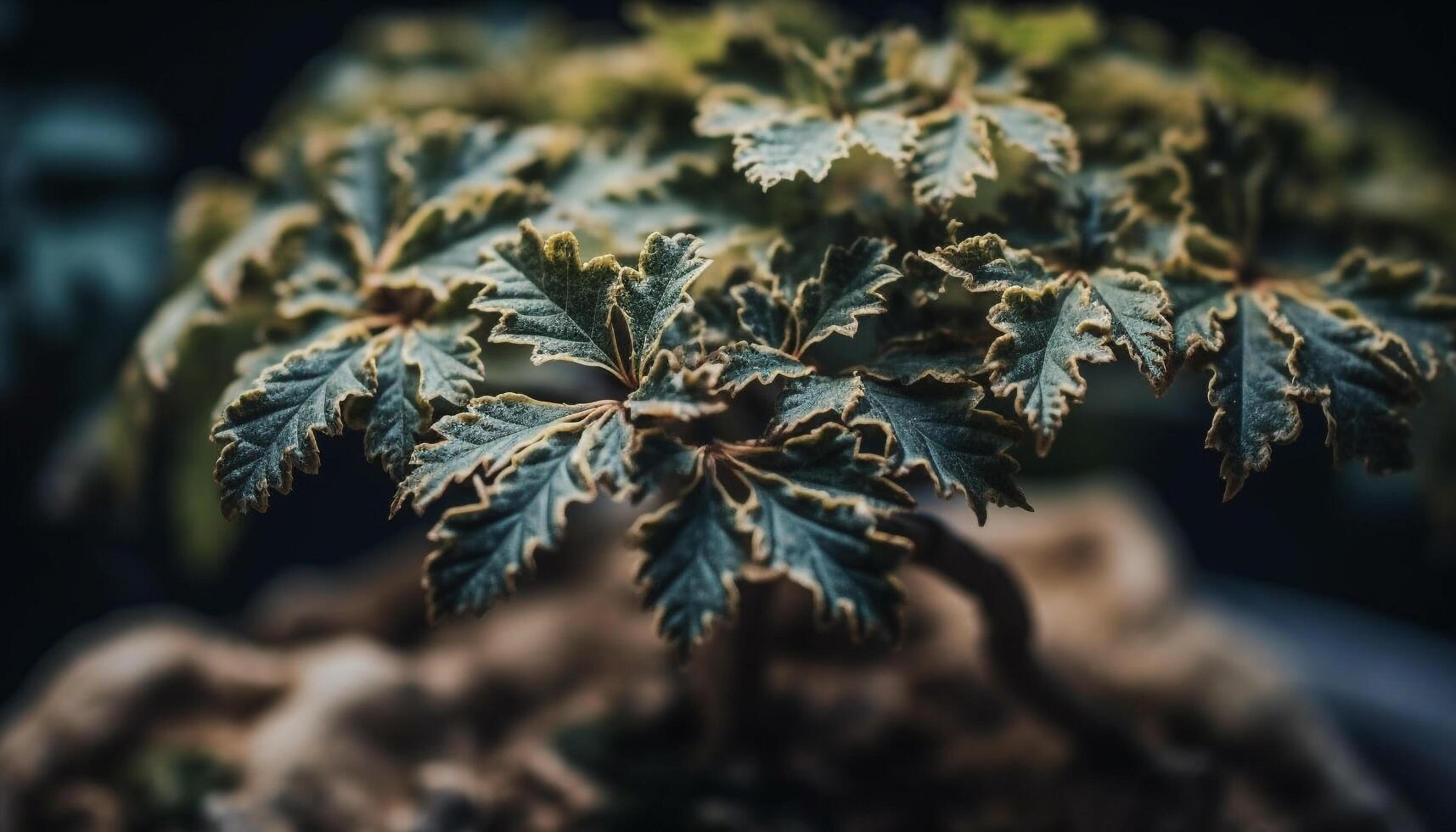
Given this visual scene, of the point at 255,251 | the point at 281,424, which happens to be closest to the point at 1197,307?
the point at 281,424

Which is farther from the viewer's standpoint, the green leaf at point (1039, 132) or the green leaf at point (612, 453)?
the green leaf at point (1039, 132)

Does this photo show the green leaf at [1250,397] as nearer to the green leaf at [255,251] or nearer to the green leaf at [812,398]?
the green leaf at [812,398]

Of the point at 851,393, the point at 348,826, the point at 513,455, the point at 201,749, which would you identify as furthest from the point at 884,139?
the point at 201,749

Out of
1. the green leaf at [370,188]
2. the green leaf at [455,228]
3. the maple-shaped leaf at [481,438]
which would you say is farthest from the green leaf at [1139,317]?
the green leaf at [370,188]

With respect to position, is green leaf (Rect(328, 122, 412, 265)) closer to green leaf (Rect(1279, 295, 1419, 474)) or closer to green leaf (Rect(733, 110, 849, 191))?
green leaf (Rect(733, 110, 849, 191))

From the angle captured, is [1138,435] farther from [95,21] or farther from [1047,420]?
[95,21]
